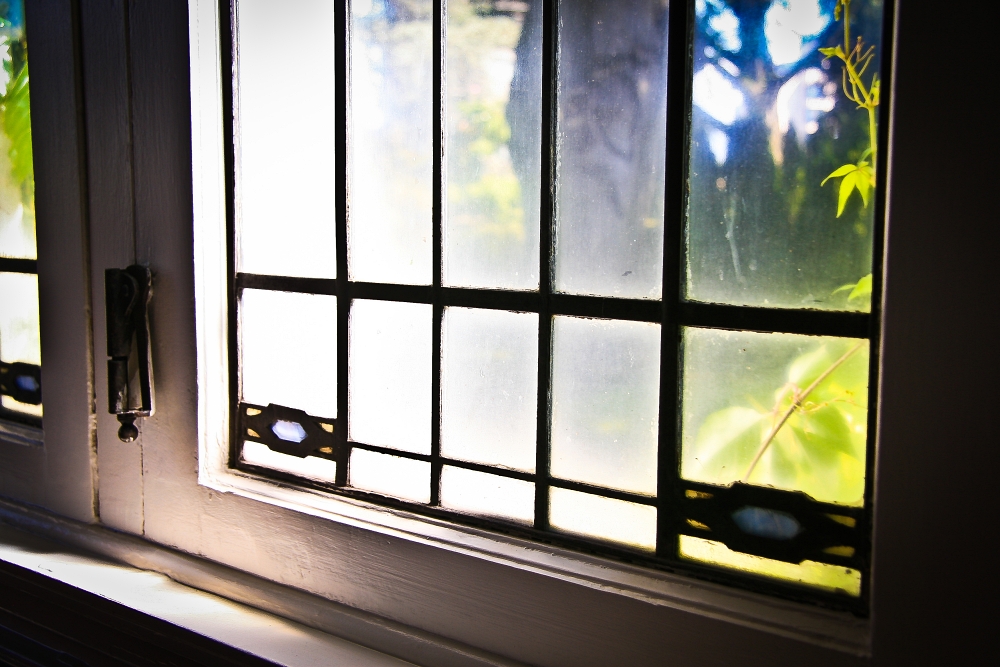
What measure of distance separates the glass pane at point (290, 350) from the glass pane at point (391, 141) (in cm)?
8

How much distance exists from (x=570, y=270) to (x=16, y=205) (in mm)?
910

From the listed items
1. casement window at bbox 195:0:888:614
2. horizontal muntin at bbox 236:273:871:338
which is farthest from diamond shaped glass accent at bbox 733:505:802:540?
horizontal muntin at bbox 236:273:871:338

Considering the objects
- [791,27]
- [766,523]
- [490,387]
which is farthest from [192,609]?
[791,27]

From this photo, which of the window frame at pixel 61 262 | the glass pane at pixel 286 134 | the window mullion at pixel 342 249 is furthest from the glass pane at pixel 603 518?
the window frame at pixel 61 262

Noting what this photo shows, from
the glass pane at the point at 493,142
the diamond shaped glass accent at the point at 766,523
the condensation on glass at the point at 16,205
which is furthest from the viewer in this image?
the condensation on glass at the point at 16,205

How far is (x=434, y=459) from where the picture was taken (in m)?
0.83

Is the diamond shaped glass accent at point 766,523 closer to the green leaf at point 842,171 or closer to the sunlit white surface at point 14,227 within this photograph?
the green leaf at point 842,171

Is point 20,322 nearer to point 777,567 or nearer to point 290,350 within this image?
point 290,350

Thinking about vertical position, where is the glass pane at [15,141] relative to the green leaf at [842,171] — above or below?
above

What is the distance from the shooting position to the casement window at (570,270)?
0.62 m

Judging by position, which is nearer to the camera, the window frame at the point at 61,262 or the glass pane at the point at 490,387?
the glass pane at the point at 490,387

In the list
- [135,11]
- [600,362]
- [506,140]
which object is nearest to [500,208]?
[506,140]

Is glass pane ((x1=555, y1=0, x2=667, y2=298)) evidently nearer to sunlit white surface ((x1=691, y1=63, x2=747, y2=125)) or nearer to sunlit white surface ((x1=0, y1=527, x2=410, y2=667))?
sunlit white surface ((x1=691, y1=63, x2=747, y2=125))

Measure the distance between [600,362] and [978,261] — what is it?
0.33 m
